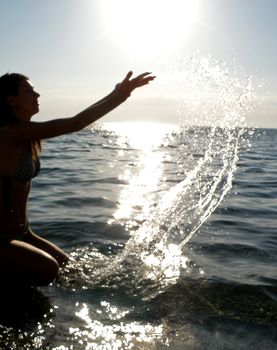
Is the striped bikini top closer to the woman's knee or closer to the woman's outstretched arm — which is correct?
the woman's outstretched arm

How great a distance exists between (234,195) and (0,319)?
8.32 metres

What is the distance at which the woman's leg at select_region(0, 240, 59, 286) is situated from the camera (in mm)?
5214

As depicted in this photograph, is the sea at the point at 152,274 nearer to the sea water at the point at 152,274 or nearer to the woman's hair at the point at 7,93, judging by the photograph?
the sea water at the point at 152,274

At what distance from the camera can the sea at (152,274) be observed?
4484 millimetres

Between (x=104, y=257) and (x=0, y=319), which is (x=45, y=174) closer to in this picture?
(x=104, y=257)

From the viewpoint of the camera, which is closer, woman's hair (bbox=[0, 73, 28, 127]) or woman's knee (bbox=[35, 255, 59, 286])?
woman's hair (bbox=[0, 73, 28, 127])

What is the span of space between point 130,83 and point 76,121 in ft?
2.43

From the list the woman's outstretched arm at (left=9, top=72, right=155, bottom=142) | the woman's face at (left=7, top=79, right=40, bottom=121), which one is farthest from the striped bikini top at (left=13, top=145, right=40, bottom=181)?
the woman's face at (left=7, top=79, right=40, bottom=121)

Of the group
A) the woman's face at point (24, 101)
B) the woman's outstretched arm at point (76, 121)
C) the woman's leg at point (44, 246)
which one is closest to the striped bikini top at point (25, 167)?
the woman's outstretched arm at point (76, 121)

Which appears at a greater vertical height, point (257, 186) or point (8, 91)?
point (8, 91)

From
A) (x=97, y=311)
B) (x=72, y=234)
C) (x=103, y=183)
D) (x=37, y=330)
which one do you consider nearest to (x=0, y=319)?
(x=37, y=330)

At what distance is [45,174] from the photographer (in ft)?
51.8

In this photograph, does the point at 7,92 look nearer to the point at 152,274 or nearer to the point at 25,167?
the point at 25,167

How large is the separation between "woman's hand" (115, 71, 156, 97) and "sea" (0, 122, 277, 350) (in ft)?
7.38
